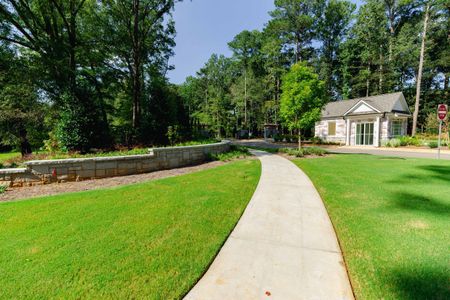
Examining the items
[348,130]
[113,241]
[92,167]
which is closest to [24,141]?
[92,167]

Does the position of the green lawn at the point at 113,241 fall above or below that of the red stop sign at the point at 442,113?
below

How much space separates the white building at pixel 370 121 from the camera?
19.0 meters

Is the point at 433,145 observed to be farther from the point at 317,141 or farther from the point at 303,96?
the point at 303,96

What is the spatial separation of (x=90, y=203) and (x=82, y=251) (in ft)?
6.68

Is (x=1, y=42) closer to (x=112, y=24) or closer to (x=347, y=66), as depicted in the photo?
(x=112, y=24)

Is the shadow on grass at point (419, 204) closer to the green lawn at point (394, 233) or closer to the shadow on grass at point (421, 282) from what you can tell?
the green lawn at point (394, 233)

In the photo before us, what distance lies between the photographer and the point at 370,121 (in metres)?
19.8

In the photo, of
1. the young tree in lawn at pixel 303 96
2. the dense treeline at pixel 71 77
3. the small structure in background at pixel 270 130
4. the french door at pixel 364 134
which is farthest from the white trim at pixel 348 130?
the dense treeline at pixel 71 77

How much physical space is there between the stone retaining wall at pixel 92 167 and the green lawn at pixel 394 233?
5.54m

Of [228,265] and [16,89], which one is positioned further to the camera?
[16,89]

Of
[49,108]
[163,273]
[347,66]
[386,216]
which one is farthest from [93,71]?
[347,66]

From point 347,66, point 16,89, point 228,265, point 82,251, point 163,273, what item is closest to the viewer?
point 163,273

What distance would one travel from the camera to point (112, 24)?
14.3 m

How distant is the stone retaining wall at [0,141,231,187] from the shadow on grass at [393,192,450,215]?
23.6ft
